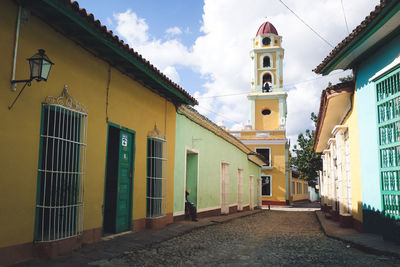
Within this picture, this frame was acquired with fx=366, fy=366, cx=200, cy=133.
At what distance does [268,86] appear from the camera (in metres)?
29.7

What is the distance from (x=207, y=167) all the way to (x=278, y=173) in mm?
16121

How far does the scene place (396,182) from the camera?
240 inches

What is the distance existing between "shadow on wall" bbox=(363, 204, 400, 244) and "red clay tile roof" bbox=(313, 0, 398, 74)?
310 centimetres

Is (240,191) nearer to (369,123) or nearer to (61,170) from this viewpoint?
(369,123)

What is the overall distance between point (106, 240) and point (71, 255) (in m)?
1.31

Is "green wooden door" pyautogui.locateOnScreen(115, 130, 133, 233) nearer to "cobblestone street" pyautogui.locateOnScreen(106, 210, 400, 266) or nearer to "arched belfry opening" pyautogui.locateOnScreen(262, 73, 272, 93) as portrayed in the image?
"cobblestone street" pyautogui.locateOnScreen(106, 210, 400, 266)

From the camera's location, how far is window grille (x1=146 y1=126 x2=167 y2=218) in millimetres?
8453

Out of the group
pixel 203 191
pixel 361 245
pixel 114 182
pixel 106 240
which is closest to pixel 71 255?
pixel 106 240

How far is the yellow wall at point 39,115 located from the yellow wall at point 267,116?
2199 centimetres

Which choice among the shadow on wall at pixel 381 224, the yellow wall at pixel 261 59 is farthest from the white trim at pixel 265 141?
the shadow on wall at pixel 381 224

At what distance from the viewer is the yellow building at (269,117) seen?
27.8 metres

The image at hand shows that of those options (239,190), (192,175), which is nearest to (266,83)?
(239,190)

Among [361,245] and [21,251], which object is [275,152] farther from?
[21,251]

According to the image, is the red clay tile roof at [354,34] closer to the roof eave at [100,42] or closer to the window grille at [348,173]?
the window grille at [348,173]
